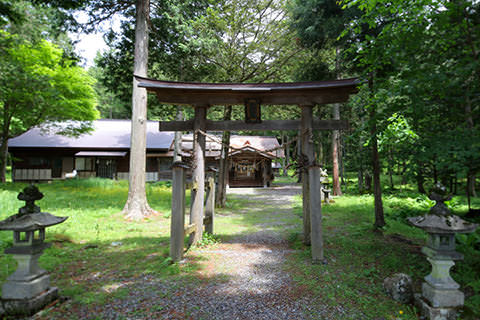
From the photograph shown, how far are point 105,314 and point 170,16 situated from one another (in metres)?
10.7

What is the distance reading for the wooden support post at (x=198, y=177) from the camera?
20.3 feet

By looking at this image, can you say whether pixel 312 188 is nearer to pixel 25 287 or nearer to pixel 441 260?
pixel 441 260

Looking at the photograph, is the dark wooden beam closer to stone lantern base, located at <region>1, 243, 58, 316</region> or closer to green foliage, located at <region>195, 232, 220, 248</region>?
green foliage, located at <region>195, 232, 220, 248</region>

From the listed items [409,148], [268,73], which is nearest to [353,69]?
[268,73]

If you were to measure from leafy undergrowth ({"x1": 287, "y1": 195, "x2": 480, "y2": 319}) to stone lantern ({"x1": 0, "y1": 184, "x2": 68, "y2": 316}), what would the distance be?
13.1 feet

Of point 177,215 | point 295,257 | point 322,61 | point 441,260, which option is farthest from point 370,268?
point 322,61

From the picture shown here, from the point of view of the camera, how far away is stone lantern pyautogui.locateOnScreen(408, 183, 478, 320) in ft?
10.6

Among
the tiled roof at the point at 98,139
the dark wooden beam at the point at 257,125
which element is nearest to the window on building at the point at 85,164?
the tiled roof at the point at 98,139

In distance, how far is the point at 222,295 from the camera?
3.89 meters

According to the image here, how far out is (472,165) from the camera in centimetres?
333

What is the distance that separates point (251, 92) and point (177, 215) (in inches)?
132

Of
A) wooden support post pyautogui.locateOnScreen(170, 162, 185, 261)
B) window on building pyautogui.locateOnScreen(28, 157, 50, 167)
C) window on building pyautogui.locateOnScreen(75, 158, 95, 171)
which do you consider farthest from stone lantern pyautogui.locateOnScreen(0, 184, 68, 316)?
window on building pyautogui.locateOnScreen(28, 157, 50, 167)

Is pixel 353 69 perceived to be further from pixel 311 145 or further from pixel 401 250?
pixel 401 250

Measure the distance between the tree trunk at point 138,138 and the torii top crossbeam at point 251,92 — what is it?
3777mm
